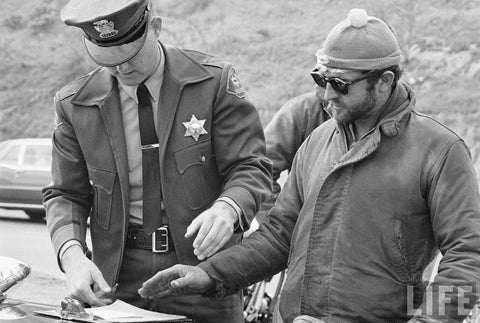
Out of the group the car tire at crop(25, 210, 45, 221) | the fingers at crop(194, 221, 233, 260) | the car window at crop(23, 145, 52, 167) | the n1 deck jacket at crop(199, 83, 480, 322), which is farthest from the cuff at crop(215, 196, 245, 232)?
the car tire at crop(25, 210, 45, 221)

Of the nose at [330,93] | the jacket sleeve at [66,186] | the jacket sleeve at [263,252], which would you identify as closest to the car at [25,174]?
the jacket sleeve at [66,186]

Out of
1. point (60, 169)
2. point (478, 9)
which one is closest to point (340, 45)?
point (60, 169)

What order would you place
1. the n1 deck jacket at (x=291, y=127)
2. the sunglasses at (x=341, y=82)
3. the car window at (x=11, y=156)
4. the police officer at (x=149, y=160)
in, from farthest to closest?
the car window at (x=11, y=156) < the n1 deck jacket at (x=291, y=127) < the police officer at (x=149, y=160) < the sunglasses at (x=341, y=82)

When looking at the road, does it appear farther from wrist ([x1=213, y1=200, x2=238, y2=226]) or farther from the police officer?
wrist ([x1=213, y1=200, x2=238, y2=226])

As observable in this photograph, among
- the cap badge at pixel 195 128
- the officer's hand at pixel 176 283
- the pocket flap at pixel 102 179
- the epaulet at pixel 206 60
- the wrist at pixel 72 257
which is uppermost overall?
the epaulet at pixel 206 60

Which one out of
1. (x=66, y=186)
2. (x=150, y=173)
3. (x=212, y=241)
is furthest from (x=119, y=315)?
(x=66, y=186)

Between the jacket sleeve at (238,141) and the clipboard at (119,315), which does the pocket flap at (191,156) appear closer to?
the jacket sleeve at (238,141)

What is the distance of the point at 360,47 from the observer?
2.86 meters

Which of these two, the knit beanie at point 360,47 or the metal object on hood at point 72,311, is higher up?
the knit beanie at point 360,47

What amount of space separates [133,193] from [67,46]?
2849 cm

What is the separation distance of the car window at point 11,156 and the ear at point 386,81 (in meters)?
13.9

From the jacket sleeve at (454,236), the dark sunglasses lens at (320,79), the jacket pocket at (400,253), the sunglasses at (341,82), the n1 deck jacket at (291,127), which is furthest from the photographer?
the n1 deck jacket at (291,127)

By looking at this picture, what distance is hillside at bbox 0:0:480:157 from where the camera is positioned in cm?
2323

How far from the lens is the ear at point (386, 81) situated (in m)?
2.89
